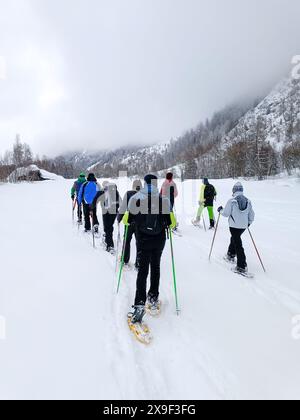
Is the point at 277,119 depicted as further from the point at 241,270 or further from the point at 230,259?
the point at 241,270

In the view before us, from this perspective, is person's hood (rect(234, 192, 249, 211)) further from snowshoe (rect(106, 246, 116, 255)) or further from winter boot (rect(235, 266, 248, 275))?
snowshoe (rect(106, 246, 116, 255))

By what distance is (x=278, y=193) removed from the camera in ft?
59.5

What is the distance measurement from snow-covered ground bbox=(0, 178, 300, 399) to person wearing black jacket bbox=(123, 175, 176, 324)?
0.58 metres

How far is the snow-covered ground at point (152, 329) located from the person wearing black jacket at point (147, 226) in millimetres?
578

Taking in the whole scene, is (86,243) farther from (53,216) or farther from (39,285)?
(53,216)

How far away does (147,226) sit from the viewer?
414 centimetres

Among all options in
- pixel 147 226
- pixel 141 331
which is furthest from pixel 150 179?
pixel 141 331

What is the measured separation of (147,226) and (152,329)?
1.76m

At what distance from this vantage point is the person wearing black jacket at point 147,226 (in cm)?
412

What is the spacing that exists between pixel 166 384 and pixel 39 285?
11.2 feet

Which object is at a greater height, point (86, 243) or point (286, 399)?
point (86, 243)
